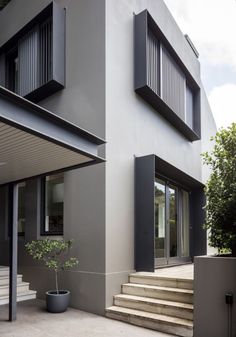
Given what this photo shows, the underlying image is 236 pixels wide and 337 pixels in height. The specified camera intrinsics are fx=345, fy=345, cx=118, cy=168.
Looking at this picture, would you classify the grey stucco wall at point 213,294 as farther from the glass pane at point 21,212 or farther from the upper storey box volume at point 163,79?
the glass pane at point 21,212

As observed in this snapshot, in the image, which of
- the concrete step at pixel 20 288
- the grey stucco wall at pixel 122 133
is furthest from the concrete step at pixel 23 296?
the grey stucco wall at pixel 122 133

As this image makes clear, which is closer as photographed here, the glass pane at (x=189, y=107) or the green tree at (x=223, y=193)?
the green tree at (x=223, y=193)

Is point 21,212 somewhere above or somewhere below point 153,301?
above

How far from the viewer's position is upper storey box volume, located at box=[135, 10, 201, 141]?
24.6ft

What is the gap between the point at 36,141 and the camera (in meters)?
4.13

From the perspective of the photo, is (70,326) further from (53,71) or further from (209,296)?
(53,71)

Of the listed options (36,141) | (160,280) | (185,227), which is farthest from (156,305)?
(185,227)

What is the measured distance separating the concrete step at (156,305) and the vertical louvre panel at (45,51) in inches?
187

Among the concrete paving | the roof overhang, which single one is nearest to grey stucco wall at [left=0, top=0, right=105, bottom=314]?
the concrete paving

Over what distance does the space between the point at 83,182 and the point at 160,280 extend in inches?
90.4

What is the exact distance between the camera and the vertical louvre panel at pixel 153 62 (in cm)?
796

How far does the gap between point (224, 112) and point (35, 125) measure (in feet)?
45.4

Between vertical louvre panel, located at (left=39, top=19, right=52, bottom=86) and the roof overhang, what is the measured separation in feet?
9.75

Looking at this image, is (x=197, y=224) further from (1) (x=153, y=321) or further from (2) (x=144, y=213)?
(1) (x=153, y=321)
